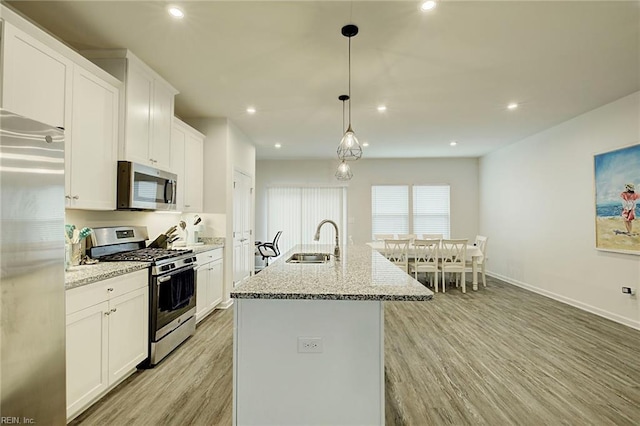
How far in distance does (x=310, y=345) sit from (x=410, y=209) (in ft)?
20.6

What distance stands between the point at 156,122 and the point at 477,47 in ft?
9.99

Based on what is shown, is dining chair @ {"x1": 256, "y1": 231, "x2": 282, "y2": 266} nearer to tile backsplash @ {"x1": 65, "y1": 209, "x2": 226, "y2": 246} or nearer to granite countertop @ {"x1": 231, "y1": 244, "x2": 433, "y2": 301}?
tile backsplash @ {"x1": 65, "y1": 209, "x2": 226, "y2": 246}

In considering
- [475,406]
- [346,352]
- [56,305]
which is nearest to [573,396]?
[475,406]

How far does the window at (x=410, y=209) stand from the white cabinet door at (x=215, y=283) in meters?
4.22

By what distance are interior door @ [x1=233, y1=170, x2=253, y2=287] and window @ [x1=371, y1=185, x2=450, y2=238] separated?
324 cm

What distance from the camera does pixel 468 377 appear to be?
2471 millimetres

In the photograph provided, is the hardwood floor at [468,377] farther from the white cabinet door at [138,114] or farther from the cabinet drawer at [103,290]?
the white cabinet door at [138,114]

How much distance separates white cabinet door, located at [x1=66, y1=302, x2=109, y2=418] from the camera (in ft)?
6.00

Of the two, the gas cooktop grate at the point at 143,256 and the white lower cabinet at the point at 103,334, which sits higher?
the gas cooktop grate at the point at 143,256

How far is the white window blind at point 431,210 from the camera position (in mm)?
7441

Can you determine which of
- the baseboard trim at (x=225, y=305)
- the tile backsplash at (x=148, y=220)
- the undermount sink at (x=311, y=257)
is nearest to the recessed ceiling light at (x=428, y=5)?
the undermount sink at (x=311, y=257)

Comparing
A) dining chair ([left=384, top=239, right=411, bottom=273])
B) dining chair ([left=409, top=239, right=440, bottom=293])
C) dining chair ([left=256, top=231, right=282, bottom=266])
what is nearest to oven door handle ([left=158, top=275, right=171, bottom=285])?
dining chair ([left=384, top=239, right=411, bottom=273])

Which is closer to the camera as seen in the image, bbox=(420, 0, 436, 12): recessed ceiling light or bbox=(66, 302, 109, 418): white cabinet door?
bbox=(66, 302, 109, 418): white cabinet door

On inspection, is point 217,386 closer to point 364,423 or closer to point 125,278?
point 125,278
